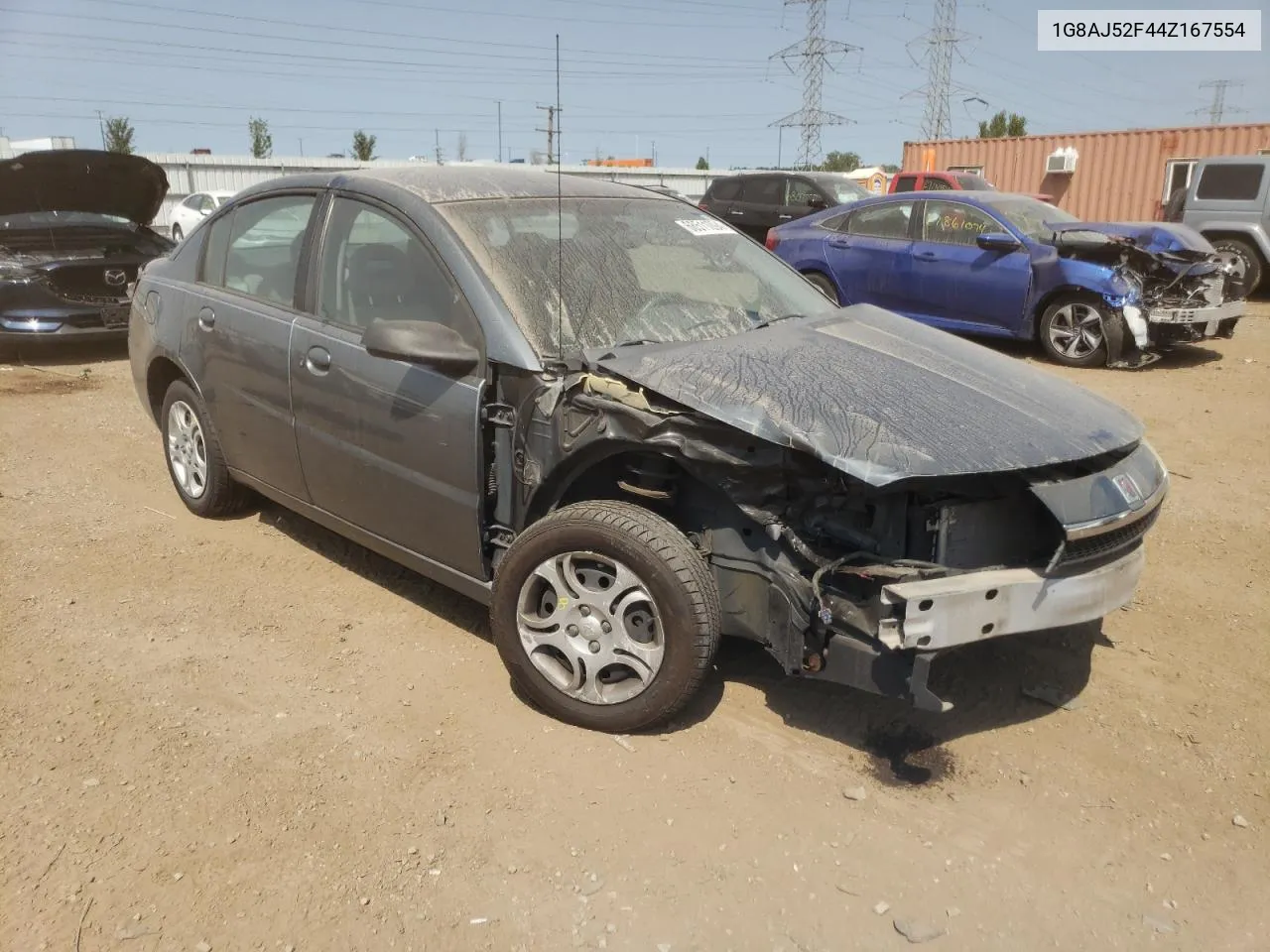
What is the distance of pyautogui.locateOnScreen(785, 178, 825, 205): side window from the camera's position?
47.1ft

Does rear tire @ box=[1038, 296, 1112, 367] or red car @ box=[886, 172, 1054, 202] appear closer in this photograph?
rear tire @ box=[1038, 296, 1112, 367]

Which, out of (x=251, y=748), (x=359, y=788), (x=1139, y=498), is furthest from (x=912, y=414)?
(x=251, y=748)

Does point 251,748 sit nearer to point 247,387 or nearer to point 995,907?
point 247,387

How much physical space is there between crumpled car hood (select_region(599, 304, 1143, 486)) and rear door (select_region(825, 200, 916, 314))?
250 inches

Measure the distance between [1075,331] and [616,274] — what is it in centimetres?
664

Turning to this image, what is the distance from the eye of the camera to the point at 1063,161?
19266 millimetres

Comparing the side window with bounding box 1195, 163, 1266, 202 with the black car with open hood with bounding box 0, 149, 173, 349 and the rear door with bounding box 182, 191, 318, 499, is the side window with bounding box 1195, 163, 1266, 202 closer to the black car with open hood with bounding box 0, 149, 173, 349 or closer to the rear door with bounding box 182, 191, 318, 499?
the black car with open hood with bounding box 0, 149, 173, 349

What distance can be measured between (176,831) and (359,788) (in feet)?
1.59

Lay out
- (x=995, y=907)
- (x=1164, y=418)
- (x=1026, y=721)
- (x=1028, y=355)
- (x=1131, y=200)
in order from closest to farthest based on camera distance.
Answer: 1. (x=995, y=907)
2. (x=1026, y=721)
3. (x=1164, y=418)
4. (x=1028, y=355)
5. (x=1131, y=200)

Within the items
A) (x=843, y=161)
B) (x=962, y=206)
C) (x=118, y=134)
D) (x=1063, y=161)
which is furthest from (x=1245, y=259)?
(x=843, y=161)

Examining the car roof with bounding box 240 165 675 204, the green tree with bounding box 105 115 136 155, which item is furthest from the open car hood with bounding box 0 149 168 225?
the green tree with bounding box 105 115 136 155

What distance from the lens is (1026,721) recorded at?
3.21 m

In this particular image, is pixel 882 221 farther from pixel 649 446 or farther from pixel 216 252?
pixel 649 446

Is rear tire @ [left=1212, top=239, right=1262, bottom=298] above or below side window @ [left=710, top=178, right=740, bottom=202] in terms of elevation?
below
